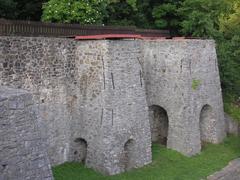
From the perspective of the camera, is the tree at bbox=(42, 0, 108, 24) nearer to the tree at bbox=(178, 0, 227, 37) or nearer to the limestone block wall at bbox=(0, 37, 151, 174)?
the limestone block wall at bbox=(0, 37, 151, 174)

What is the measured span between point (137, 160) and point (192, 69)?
4.69 m

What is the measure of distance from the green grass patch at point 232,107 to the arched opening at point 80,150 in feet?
28.1

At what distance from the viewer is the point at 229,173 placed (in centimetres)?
1513

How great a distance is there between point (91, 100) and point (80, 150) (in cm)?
181

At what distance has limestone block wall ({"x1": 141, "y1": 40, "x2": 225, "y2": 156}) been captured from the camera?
16.4m

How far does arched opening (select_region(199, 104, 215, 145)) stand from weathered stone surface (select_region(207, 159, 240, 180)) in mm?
2530

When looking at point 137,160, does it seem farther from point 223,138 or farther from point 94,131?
point 223,138

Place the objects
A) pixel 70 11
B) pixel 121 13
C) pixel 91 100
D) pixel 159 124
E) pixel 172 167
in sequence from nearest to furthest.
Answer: pixel 91 100, pixel 172 167, pixel 70 11, pixel 159 124, pixel 121 13

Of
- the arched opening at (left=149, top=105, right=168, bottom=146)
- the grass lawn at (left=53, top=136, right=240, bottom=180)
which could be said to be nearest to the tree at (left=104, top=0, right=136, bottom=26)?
the arched opening at (left=149, top=105, right=168, bottom=146)

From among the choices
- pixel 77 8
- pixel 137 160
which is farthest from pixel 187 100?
pixel 77 8

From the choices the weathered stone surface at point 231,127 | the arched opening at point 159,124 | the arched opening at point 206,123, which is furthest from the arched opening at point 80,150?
the weathered stone surface at point 231,127

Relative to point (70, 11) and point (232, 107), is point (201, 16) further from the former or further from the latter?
point (70, 11)

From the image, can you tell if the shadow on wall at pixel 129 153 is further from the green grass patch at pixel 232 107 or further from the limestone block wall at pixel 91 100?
the green grass patch at pixel 232 107

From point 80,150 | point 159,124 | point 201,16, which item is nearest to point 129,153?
point 80,150
